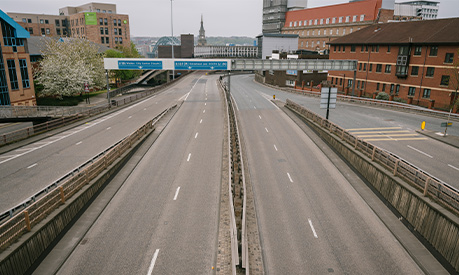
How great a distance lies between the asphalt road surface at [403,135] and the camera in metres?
22.0

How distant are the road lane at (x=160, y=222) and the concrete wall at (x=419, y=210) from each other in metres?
9.72

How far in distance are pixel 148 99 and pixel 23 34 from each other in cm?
2242

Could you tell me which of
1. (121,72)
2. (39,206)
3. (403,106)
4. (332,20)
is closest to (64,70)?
(121,72)

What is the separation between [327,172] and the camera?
21859 millimetres

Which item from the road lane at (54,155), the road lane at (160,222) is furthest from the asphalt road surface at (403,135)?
the road lane at (54,155)

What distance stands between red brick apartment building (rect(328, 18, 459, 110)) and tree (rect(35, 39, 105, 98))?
5372 centimetres

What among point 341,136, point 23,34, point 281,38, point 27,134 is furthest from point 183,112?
point 281,38

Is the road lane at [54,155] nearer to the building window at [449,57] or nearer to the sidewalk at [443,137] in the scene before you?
the sidewalk at [443,137]

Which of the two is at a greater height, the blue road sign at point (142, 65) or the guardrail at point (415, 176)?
the blue road sign at point (142, 65)

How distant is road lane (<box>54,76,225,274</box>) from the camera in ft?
39.5

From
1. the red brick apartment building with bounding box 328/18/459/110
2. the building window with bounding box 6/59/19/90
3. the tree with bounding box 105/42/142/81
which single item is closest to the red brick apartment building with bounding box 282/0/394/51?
the red brick apartment building with bounding box 328/18/459/110

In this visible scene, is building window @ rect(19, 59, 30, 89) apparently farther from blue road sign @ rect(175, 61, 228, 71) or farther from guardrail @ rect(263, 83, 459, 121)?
guardrail @ rect(263, 83, 459, 121)

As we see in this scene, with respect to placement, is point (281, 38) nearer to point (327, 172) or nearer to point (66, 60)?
point (66, 60)

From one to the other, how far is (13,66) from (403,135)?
54.0 meters
